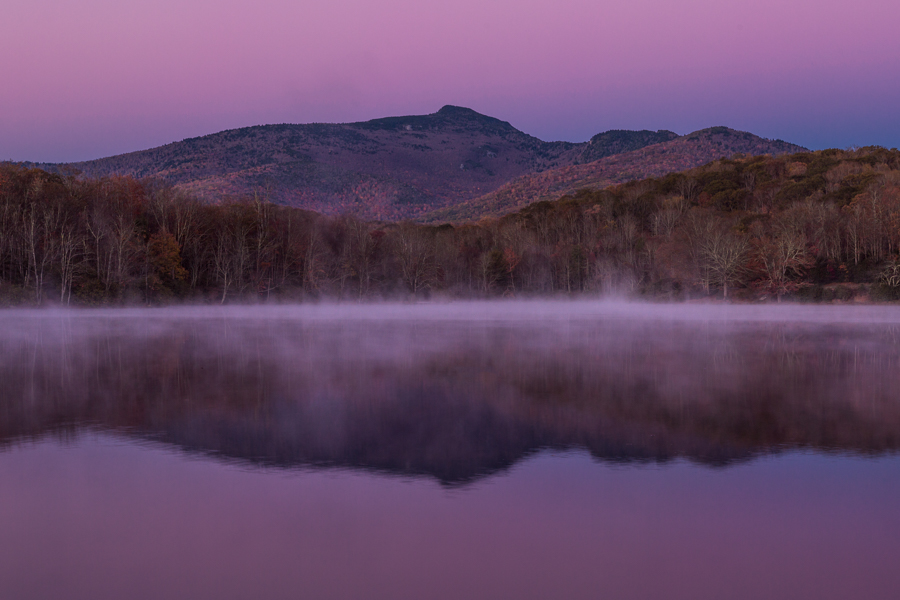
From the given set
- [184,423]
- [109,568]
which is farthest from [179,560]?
[184,423]

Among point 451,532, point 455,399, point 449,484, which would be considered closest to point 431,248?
point 455,399

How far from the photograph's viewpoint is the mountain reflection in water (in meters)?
10.6

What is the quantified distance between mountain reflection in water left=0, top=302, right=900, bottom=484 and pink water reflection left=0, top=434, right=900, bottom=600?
93 cm

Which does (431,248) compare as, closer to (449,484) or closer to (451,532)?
(449,484)

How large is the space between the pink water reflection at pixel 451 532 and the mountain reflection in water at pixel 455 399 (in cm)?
93

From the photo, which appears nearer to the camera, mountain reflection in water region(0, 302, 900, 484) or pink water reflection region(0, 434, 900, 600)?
pink water reflection region(0, 434, 900, 600)

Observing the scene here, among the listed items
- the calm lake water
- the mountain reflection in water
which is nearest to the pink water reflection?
the calm lake water

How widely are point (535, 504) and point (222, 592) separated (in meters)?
3.65

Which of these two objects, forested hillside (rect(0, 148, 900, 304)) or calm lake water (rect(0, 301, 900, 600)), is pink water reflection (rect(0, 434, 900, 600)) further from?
forested hillside (rect(0, 148, 900, 304))

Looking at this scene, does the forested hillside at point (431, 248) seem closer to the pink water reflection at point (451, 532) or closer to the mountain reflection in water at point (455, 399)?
the mountain reflection in water at point (455, 399)

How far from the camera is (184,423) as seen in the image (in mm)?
12281

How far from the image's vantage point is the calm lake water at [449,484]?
243 inches

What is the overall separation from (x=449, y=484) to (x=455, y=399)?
19.2ft

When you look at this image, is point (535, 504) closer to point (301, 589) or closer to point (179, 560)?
point (301, 589)
